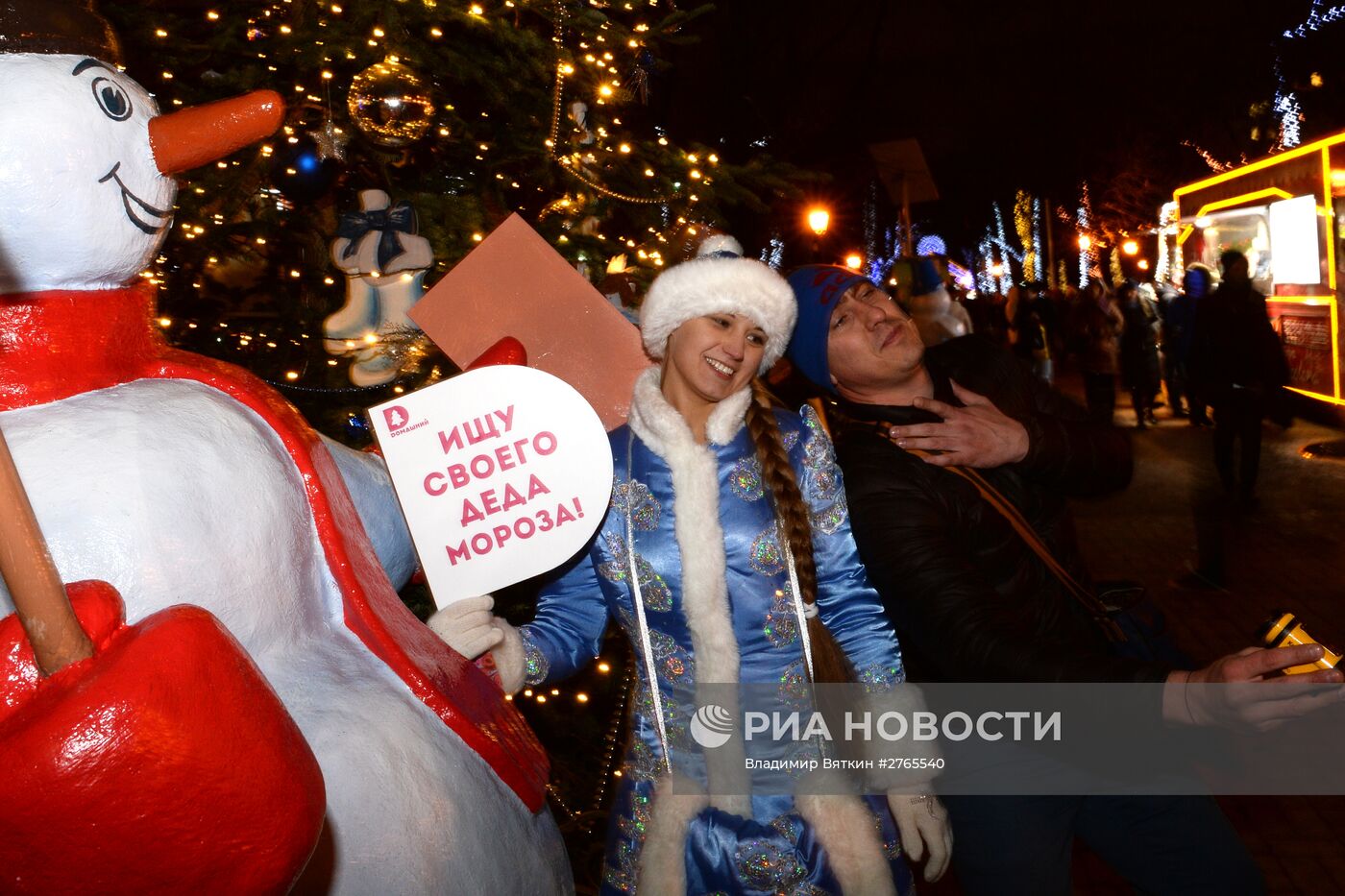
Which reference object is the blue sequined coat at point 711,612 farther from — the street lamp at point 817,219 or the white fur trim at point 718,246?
the street lamp at point 817,219

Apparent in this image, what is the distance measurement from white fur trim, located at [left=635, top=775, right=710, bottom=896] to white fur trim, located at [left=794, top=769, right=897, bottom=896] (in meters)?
0.23

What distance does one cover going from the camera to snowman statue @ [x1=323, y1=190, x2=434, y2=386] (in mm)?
2760

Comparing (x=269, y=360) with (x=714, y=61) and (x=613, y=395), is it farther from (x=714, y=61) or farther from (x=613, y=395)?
(x=714, y=61)

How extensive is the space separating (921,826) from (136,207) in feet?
6.12

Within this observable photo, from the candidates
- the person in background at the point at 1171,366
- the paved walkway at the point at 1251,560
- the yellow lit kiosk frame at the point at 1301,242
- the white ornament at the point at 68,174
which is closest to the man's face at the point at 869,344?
the white ornament at the point at 68,174

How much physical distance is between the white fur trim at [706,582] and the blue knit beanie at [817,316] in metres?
0.52

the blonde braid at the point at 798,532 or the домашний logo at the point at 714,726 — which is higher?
the blonde braid at the point at 798,532

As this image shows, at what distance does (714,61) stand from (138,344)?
36.6 feet

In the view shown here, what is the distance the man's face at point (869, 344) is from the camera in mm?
2371

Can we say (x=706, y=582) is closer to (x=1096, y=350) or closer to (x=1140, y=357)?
(x=1096, y=350)

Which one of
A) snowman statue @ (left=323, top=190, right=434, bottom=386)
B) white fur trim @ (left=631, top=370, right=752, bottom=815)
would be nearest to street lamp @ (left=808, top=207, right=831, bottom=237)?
snowman statue @ (left=323, top=190, right=434, bottom=386)

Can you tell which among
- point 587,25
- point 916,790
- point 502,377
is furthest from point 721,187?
point 916,790

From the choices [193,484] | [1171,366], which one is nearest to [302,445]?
[193,484]

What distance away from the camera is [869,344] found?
2391mm
